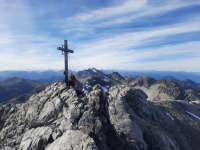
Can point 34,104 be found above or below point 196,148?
above

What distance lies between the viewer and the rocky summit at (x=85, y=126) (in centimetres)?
919

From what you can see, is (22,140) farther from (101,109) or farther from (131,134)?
(131,134)

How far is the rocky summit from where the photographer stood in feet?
30.1

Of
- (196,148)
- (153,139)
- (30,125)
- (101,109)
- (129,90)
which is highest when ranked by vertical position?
(129,90)

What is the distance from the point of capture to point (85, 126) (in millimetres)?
9859

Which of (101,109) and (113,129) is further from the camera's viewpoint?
(101,109)

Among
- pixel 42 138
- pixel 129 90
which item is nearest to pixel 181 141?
pixel 129 90

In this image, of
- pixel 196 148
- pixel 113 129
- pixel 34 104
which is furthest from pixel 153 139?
pixel 34 104

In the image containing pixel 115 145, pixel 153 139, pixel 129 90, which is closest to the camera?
pixel 115 145

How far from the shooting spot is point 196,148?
15.0 m

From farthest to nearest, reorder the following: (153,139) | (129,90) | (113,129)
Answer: (129,90) < (153,139) < (113,129)

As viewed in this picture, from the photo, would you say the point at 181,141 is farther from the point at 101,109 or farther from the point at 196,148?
the point at 101,109

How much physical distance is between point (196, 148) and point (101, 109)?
1453 cm

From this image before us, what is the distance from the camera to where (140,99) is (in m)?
16.8
